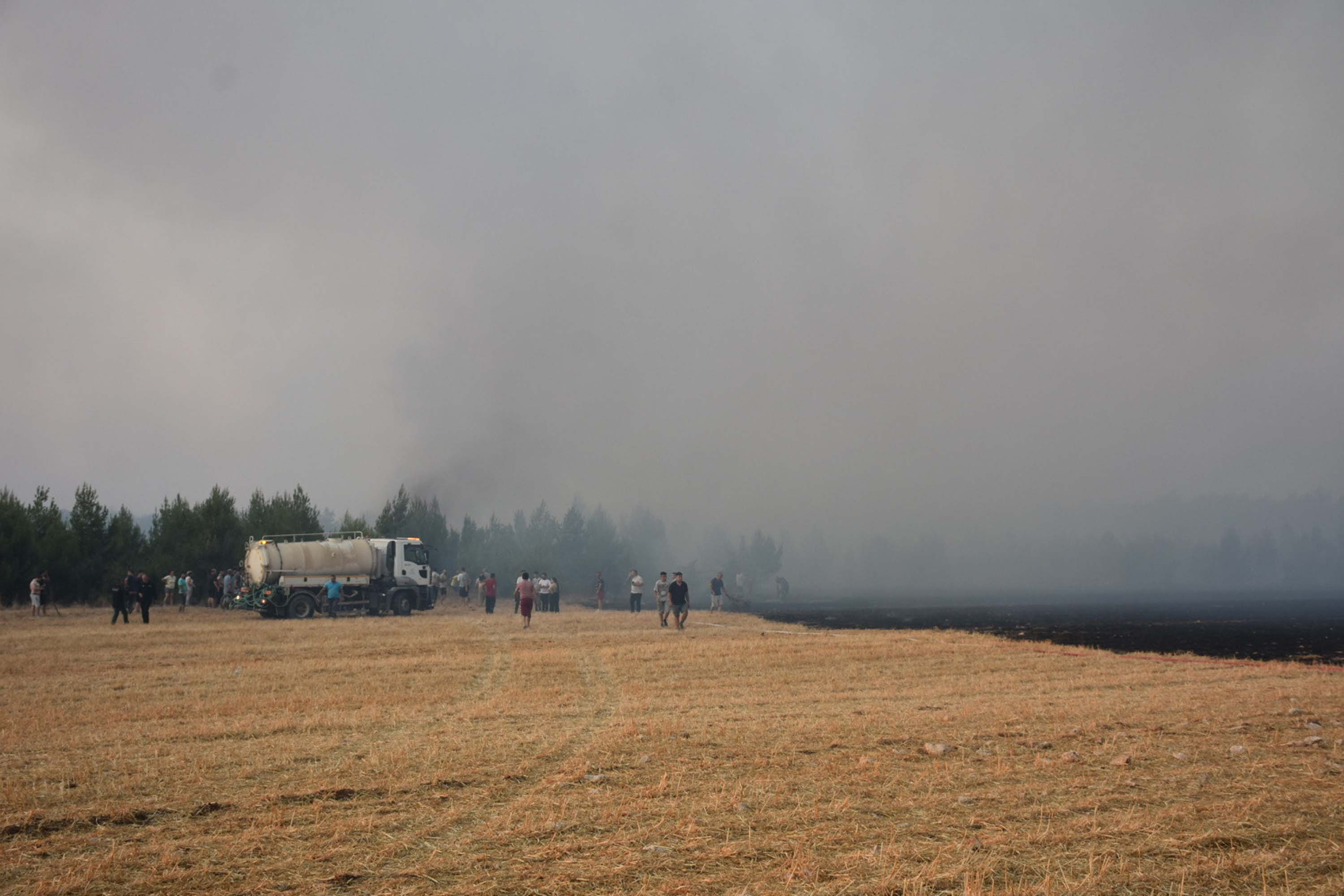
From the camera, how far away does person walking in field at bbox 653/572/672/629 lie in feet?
109

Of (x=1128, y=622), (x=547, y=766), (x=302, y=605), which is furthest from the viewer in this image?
(x=1128, y=622)

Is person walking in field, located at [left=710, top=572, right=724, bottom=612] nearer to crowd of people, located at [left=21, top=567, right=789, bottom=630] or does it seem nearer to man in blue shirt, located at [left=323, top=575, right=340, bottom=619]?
crowd of people, located at [left=21, top=567, right=789, bottom=630]

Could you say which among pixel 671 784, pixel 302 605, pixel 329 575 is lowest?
pixel 302 605

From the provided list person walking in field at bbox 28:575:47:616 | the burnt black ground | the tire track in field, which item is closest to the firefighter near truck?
person walking in field at bbox 28:575:47:616

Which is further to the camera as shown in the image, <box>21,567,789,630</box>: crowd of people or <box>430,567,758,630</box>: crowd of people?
<box>21,567,789,630</box>: crowd of people

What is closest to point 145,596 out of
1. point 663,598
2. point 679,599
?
point 663,598

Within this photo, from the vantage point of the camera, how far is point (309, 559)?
1742 inches

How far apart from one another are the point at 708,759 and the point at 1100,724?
224 inches

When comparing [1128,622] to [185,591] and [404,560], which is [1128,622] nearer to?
[404,560]

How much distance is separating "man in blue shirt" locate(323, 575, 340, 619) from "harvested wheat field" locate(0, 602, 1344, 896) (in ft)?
84.6

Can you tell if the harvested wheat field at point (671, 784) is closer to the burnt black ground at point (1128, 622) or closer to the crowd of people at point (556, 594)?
the crowd of people at point (556, 594)

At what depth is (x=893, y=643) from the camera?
25.5 metres

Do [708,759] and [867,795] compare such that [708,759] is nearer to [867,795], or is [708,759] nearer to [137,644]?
[867,795]

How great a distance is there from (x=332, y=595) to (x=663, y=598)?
62.8ft
